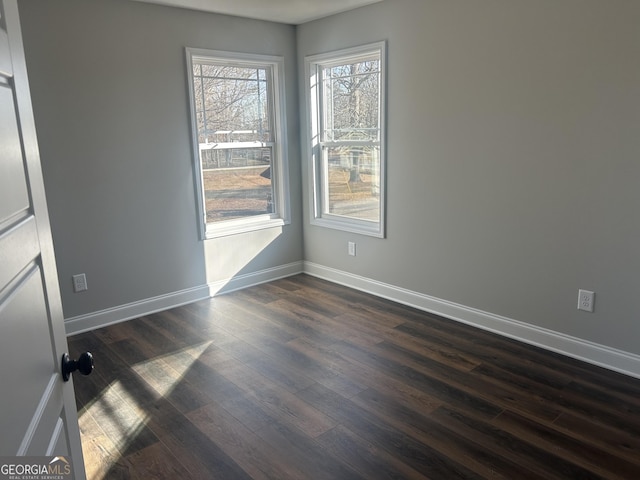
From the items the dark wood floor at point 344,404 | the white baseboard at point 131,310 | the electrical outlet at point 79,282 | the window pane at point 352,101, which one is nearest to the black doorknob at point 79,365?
the dark wood floor at point 344,404

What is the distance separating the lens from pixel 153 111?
378 centimetres

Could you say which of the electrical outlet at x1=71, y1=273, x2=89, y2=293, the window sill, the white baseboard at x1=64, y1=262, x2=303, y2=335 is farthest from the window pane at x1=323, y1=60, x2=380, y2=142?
the electrical outlet at x1=71, y1=273, x2=89, y2=293

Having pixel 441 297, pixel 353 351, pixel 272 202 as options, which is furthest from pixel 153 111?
pixel 441 297

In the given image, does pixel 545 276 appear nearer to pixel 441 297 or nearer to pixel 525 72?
pixel 441 297

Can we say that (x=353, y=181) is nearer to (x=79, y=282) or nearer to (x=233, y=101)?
→ (x=233, y=101)

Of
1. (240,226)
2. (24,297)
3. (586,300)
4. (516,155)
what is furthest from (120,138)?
(586,300)

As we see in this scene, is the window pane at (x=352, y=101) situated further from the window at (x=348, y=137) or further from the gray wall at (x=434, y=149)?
the gray wall at (x=434, y=149)

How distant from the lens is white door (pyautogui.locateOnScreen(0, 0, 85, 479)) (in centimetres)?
81

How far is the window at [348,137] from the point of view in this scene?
4.06 m

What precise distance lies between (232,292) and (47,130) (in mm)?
2018

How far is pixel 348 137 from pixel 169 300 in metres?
2.13

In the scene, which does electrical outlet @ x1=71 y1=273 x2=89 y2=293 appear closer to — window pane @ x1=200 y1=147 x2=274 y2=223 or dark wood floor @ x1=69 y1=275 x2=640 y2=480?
dark wood floor @ x1=69 y1=275 x2=640 y2=480

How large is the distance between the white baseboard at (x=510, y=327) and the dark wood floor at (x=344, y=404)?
0.08 meters

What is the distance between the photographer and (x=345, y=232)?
14.9ft
